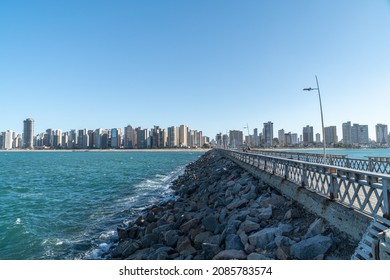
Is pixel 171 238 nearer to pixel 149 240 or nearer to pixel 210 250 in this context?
pixel 149 240

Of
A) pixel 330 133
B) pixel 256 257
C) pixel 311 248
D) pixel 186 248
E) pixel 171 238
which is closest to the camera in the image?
pixel 311 248

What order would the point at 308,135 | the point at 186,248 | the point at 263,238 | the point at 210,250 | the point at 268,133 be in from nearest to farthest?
the point at 263,238, the point at 210,250, the point at 186,248, the point at 268,133, the point at 308,135

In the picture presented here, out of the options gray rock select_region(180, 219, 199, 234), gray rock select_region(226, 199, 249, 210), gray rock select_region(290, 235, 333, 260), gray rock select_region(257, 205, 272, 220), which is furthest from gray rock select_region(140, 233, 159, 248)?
gray rock select_region(290, 235, 333, 260)

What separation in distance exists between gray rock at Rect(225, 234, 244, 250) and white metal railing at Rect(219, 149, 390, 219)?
9.17 ft

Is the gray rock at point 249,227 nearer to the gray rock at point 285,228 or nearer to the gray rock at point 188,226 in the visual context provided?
the gray rock at point 285,228

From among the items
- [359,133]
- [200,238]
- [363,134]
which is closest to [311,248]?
[200,238]

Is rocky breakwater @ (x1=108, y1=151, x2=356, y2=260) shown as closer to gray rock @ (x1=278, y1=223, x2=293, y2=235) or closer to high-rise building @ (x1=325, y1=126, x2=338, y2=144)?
gray rock @ (x1=278, y1=223, x2=293, y2=235)

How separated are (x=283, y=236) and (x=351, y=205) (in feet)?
5.87

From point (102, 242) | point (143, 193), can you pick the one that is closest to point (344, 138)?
point (143, 193)

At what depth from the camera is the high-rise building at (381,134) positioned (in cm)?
15462

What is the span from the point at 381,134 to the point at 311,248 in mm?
187335

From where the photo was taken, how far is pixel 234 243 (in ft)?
24.1

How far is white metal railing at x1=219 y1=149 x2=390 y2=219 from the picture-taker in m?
5.57
